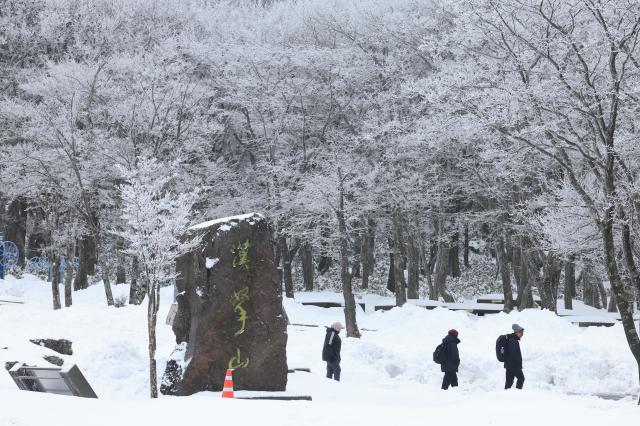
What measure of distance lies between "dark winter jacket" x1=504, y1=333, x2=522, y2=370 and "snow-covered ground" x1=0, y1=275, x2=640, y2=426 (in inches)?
37.1

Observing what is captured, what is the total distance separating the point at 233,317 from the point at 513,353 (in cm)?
485

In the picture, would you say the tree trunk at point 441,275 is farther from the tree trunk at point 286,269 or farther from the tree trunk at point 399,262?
the tree trunk at point 286,269

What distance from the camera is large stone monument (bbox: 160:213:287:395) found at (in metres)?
11.6

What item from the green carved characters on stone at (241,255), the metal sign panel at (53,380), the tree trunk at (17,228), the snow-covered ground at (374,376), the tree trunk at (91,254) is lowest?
the snow-covered ground at (374,376)

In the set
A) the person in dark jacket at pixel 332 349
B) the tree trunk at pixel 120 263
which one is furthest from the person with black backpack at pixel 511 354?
the tree trunk at pixel 120 263

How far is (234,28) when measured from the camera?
34.2m

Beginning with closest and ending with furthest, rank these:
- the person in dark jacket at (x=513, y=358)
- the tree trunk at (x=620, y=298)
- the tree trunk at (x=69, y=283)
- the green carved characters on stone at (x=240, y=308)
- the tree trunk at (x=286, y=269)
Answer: the green carved characters on stone at (x=240, y=308)
the tree trunk at (x=620, y=298)
the person in dark jacket at (x=513, y=358)
the tree trunk at (x=69, y=283)
the tree trunk at (x=286, y=269)

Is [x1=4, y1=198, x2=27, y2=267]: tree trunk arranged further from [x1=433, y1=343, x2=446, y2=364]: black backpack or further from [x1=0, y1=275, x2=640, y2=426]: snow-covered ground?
[x1=433, y1=343, x2=446, y2=364]: black backpack

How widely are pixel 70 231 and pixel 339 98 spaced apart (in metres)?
12.0

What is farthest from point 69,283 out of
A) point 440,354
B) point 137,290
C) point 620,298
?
point 620,298

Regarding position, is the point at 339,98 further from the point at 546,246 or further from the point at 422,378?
Answer: the point at 422,378

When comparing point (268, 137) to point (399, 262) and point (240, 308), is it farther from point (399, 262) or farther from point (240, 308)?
point (240, 308)

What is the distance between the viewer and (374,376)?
15641 millimetres

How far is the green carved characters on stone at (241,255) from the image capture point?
11930 millimetres
